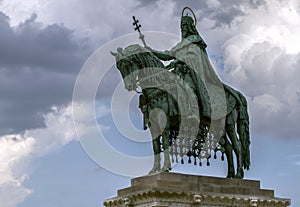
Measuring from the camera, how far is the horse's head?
35.8m

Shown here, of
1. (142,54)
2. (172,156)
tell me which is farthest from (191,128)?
(142,54)

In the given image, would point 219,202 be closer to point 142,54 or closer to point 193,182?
point 193,182

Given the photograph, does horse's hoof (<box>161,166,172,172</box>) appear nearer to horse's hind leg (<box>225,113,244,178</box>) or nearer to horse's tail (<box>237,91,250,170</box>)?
horse's hind leg (<box>225,113,244,178</box>)

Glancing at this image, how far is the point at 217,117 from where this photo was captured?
3759 cm

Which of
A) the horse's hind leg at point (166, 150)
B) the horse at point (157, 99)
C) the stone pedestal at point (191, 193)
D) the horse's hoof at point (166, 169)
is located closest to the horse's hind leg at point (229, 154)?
the stone pedestal at point (191, 193)

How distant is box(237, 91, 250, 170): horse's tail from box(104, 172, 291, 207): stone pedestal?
1.55 metres

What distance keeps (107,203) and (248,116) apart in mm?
8248

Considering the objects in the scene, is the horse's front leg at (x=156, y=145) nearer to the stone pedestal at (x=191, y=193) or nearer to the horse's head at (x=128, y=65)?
the stone pedestal at (x=191, y=193)

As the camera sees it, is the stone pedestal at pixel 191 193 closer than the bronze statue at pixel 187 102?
Yes

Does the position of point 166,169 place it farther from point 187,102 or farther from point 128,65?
point 128,65

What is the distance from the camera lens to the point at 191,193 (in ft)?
114

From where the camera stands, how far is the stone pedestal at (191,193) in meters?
34.2

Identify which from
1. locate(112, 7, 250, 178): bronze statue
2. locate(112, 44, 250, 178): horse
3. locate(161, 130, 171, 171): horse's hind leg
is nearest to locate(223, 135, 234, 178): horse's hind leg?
locate(112, 7, 250, 178): bronze statue

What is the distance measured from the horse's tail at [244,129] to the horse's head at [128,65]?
5994 mm
